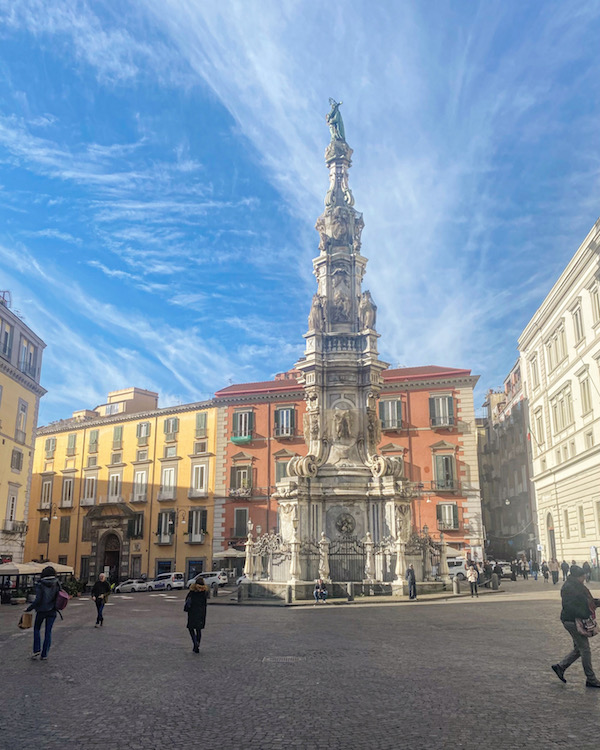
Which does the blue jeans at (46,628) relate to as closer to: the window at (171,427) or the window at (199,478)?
the window at (199,478)

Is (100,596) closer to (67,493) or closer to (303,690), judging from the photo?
Result: (303,690)

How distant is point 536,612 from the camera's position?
19.3 metres

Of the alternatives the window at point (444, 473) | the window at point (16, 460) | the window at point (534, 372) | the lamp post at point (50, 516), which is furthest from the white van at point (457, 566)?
the lamp post at point (50, 516)

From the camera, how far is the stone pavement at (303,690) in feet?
21.8

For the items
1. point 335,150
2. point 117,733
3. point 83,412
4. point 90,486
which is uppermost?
point 335,150

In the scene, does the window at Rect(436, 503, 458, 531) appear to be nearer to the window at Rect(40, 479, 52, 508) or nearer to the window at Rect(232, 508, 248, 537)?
the window at Rect(232, 508, 248, 537)

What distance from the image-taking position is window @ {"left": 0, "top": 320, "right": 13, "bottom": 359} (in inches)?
1613

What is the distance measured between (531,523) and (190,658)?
1766 inches

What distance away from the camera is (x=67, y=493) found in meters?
60.5

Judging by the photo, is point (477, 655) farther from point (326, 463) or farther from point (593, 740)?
point (326, 463)

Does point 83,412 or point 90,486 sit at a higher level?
point 83,412

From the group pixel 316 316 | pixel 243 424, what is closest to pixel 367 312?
pixel 316 316

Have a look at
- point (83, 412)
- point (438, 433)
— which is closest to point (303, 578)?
point (438, 433)

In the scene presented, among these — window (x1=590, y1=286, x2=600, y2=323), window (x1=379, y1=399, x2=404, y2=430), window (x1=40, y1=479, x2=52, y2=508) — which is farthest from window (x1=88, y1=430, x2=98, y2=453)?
window (x1=590, y1=286, x2=600, y2=323)
